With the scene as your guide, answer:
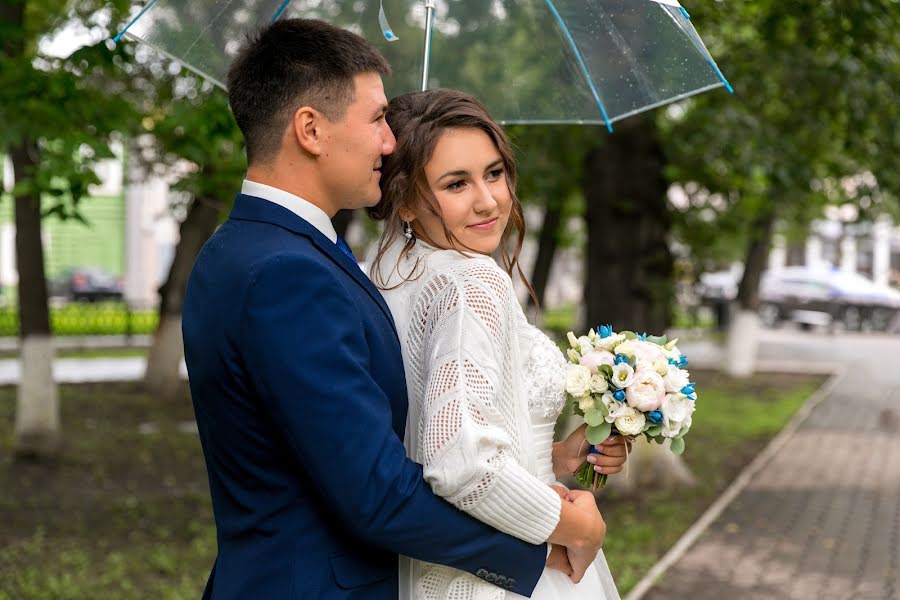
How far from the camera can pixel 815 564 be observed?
296 inches

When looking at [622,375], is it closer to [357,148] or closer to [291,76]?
[357,148]

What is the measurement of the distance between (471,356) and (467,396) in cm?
8

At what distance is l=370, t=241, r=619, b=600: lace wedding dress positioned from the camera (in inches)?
79.1

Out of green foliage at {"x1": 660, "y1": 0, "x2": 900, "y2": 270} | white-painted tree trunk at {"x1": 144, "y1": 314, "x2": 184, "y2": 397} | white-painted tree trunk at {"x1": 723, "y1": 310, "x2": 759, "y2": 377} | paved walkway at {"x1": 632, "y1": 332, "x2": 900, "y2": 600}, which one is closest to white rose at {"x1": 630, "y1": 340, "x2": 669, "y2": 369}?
paved walkway at {"x1": 632, "y1": 332, "x2": 900, "y2": 600}

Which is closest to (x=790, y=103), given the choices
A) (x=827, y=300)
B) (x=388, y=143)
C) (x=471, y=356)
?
(x=388, y=143)

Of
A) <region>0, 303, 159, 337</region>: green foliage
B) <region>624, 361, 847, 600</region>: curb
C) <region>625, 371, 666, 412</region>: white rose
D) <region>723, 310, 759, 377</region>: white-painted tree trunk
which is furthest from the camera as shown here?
<region>0, 303, 159, 337</region>: green foliage

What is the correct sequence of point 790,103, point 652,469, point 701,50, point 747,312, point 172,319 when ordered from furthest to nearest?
1. point 747,312
2. point 172,319
3. point 652,469
4. point 790,103
5. point 701,50

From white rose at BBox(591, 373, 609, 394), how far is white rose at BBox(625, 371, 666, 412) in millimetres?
48

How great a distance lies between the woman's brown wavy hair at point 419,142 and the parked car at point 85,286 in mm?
33797

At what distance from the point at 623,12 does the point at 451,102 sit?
902mm

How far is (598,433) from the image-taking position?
2.38 metres

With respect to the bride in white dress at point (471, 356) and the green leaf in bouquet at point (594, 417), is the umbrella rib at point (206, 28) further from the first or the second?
the green leaf in bouquet at point (594, 417)

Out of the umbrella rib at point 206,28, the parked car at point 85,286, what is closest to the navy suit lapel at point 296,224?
the umbrella rib at point 206,28

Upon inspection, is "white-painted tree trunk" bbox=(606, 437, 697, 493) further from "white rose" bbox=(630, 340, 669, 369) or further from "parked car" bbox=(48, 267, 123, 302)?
"parked car" bbox=(48, 267, 123, 302)
